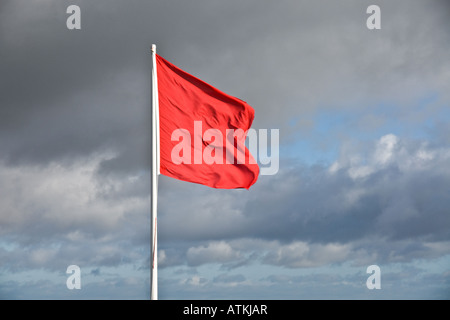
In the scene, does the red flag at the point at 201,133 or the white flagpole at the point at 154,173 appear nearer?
the white flagpole at the point at 154,173

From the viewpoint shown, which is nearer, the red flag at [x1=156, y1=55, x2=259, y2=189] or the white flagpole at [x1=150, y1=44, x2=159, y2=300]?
the white flagpole at [x1=150, y1=44, x2=159, y2=300]

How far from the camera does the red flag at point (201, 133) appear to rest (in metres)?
29.1

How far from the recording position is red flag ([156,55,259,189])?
95.6 feet

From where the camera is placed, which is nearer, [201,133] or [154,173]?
[154,173]

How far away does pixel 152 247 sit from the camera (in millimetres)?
27062

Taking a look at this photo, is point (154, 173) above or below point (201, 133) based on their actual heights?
below

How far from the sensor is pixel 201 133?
1176 inches
